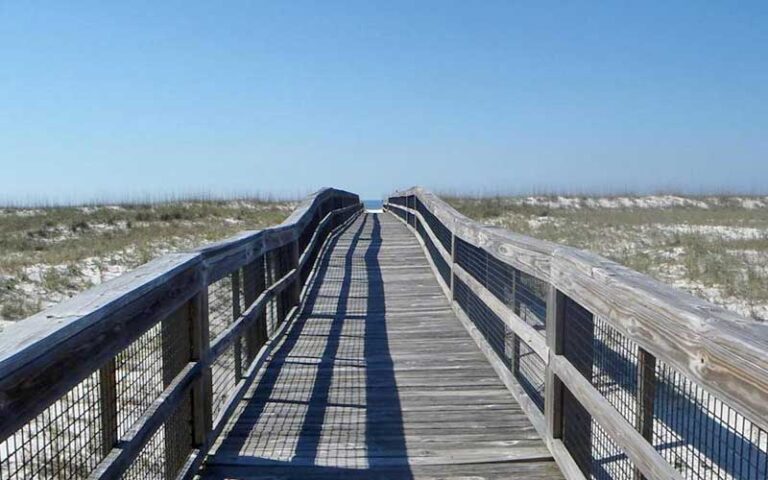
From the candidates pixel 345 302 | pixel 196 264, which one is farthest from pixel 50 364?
pixel 345 302

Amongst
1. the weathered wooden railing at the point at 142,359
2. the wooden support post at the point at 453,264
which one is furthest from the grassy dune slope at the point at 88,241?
the weathered wooden railing at the point at 142,359

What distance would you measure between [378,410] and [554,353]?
1.32m

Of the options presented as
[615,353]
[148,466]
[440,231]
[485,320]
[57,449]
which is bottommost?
[148,466]

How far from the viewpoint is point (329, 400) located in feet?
14.4

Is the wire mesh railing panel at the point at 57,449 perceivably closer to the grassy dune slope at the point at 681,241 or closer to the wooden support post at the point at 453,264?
the wooden support post at the point at 453,264

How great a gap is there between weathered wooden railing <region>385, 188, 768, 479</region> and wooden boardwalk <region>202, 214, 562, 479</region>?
0.20 m

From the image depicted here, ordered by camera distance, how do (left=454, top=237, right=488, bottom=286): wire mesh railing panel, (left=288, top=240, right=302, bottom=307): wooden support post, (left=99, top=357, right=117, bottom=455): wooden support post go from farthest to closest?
(left=288, top=240, right=302, bottom=307): wooden support post < (left=454, top=237, right=488, bottom=286): wire mesh railing panel < (left=99, top=357, right=117, bottom=455): wooden support post

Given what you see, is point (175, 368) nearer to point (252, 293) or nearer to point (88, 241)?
point (252, 293)

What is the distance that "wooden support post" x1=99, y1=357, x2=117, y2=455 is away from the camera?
7.77 ft

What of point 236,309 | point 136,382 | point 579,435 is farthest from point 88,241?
point 579,435

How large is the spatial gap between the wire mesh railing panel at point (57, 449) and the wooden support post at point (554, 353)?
2.05 meters

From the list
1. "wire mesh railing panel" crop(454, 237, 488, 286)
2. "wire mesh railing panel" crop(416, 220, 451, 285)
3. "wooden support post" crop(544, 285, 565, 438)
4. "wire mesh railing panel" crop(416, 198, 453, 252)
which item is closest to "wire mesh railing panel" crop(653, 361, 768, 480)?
"wooden support post" crop(544, 285, 565, 438)

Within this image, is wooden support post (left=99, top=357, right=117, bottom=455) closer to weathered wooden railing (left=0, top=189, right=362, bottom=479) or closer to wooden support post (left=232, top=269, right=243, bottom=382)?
weathered wooden railing (left=0, top=189, right=362, bottom=479)

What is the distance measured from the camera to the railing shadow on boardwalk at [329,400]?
134 inches
